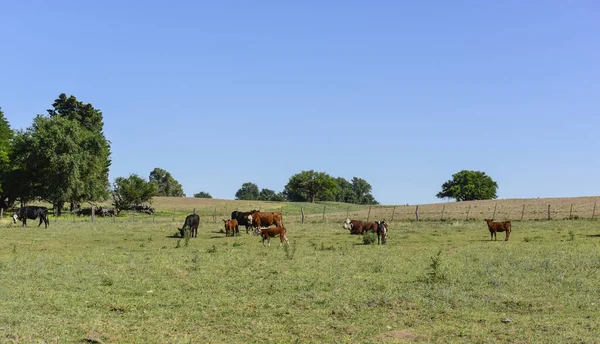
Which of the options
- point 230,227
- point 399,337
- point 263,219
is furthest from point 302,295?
point 263,219

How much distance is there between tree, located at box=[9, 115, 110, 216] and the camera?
2532 inches

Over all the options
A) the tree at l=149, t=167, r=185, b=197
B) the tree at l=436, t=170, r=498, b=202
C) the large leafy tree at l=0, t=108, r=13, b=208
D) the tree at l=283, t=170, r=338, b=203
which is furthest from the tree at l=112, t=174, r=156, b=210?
the tree at l=149, t=167, r=185, b=197

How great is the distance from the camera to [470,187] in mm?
139500

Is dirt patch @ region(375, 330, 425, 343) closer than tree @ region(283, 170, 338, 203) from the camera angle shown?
Yes

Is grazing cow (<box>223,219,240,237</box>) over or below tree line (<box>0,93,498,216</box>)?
below

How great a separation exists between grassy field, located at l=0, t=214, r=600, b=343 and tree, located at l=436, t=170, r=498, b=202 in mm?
117358

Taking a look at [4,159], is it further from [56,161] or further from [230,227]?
[230,227]

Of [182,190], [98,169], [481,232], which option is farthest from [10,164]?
[182,190]

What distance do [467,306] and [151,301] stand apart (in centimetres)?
767

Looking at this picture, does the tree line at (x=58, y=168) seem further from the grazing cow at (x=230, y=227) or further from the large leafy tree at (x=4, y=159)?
the grazing cow at (x=230, y=227)

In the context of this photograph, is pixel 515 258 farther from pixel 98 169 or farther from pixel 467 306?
pixel 98 169

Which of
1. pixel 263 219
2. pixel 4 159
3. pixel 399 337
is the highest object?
pixel 4 159

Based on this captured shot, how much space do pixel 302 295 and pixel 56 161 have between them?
55895mm

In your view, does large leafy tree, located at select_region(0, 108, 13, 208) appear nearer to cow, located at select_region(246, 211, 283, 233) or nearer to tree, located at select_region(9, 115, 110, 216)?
tree, located at select_region(9, 115, 110, 216)
